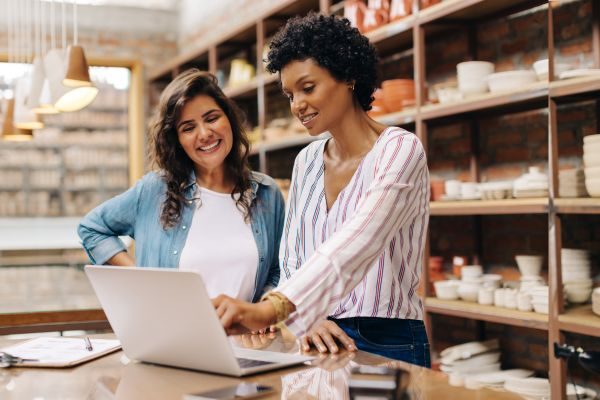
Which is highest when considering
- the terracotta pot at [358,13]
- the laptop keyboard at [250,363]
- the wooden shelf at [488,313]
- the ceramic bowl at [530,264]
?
the terracotta pot at [358,13]

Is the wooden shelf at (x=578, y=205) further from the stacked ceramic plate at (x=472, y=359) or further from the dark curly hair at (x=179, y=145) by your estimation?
the dark curly hair at (x=179, y=145)

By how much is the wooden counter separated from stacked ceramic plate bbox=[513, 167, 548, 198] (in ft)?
5.13

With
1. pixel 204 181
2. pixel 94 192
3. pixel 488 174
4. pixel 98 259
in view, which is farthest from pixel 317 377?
pixel 94 192

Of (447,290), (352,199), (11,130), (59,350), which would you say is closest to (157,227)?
(59,350)

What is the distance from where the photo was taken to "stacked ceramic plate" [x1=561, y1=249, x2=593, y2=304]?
268 cm

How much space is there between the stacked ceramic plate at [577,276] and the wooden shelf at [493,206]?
0.19 meters

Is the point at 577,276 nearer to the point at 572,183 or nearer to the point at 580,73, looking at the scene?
the point at 572,183

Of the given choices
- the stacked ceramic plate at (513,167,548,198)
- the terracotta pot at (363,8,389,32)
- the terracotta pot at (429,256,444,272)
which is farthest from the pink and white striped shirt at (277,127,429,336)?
the terracotta pot at (363,8,389,32)

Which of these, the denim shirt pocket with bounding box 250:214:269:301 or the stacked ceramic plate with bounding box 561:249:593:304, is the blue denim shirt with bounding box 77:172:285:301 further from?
the stacked ceramic plate with bounding box 561:249:593:304

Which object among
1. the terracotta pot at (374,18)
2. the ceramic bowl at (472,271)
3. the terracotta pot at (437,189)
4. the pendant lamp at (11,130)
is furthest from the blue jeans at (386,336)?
the pendant lamp at (11,130)

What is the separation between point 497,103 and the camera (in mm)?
2953

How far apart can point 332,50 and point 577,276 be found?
1.54 m

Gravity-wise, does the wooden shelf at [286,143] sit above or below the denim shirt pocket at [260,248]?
above

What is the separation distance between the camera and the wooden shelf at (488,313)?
2758 mm
